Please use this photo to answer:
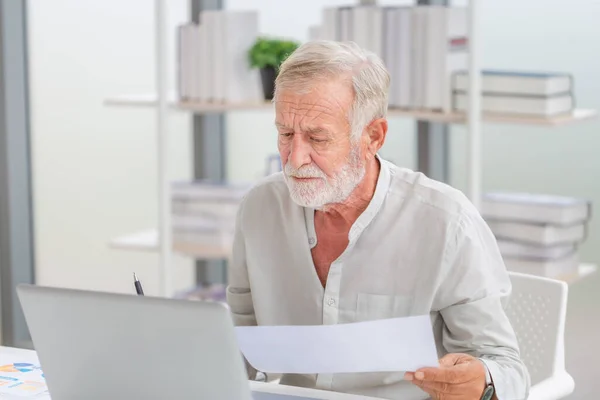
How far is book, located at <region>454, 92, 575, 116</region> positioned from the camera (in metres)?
3.25

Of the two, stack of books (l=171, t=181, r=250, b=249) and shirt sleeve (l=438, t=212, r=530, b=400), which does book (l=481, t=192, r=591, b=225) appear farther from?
shirt sleeve (l=438, t=212, r=530, b=400)

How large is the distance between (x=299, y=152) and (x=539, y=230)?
5.31 feet

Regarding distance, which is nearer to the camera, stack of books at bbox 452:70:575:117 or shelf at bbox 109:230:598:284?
stack of books at bbox 452:70:575:117

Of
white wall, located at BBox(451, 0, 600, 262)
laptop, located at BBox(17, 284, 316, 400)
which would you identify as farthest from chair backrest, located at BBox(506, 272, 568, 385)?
white wall, located at BBox(451, 0, 600, 262)

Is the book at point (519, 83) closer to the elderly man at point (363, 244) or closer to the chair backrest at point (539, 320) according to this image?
the chair backrest at point (539, 320)

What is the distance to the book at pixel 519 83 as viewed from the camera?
3238mm

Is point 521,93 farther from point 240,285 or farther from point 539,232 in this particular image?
point 240,285

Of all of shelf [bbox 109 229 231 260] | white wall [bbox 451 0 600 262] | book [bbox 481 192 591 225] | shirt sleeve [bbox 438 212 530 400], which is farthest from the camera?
shelf [bbox 109 229 231 260]

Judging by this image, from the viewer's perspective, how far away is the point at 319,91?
1920mm

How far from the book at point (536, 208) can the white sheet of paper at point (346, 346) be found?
5.84ft

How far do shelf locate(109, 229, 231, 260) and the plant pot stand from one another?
570mm

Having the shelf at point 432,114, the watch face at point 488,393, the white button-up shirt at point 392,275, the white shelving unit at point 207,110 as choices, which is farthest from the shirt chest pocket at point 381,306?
the white shelving unit at point 207,110

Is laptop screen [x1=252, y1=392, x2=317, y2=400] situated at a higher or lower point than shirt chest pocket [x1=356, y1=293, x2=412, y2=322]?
lower

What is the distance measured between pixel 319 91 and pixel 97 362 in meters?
0.67
